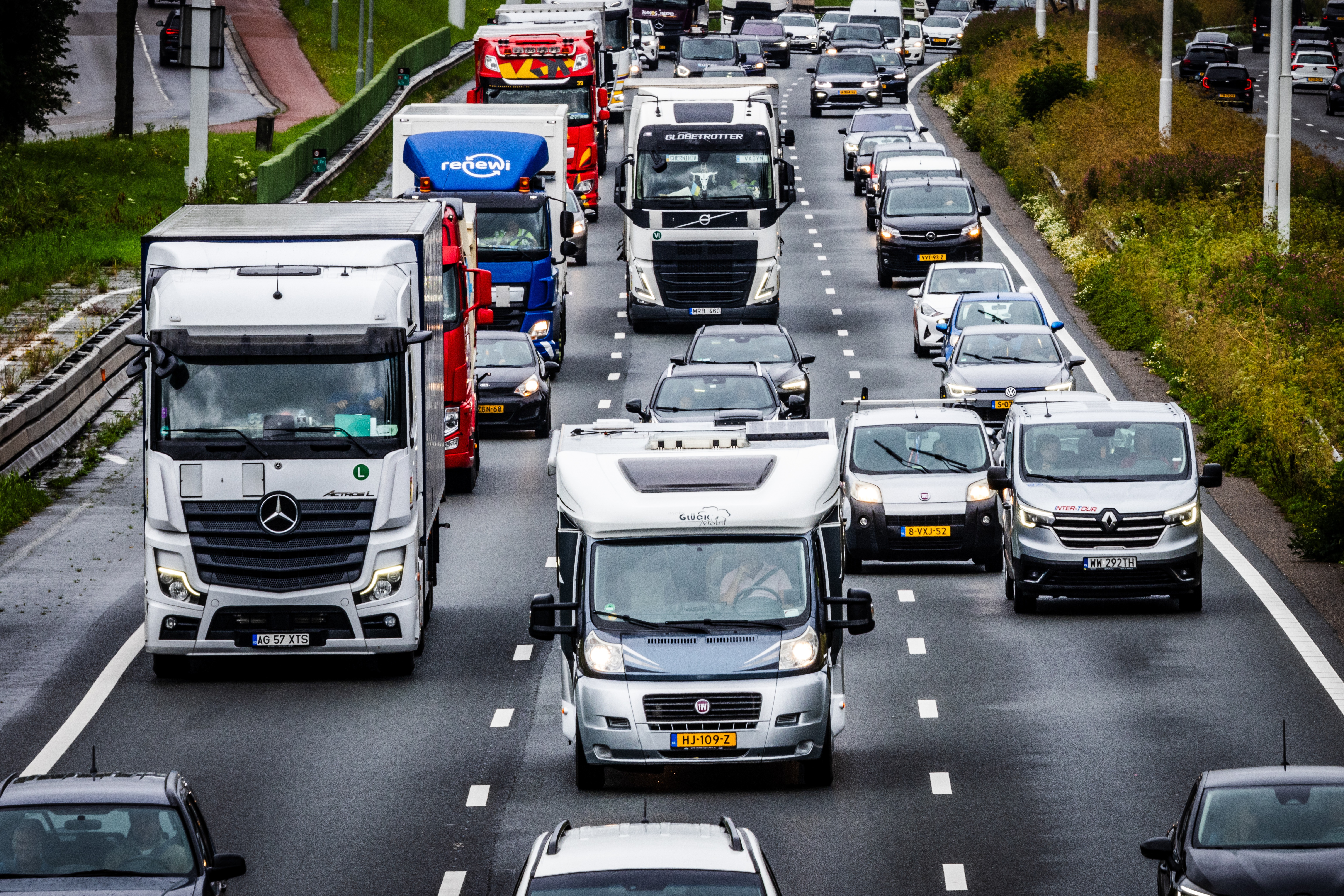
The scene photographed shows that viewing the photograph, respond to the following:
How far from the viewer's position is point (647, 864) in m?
10.3

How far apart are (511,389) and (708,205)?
309 inches

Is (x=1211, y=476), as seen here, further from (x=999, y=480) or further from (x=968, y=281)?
(x=968, y=281)

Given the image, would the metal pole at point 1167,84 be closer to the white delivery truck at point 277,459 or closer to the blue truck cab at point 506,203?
the blue truck cab at point 506,203

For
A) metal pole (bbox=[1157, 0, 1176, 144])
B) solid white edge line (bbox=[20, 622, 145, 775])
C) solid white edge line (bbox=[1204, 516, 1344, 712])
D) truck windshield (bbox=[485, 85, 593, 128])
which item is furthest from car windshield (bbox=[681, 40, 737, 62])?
solid white edge line (bbox=[20, 622, 145, 775])

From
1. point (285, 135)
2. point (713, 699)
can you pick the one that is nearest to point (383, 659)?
point (713, 699)

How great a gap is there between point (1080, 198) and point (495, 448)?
20.5 meters

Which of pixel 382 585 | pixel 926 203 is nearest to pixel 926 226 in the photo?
pixel 926 203

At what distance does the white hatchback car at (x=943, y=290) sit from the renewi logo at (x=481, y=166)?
7532mm

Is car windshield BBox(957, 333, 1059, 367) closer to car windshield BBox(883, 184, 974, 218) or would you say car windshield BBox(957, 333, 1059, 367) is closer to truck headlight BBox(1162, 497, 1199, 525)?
truck headlight BBox(1162, 497, 1199, 525)

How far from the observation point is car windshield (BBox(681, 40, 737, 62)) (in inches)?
2970

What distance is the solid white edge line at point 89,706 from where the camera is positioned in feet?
57.9

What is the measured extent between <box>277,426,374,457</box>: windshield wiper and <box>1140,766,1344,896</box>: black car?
9113 mm

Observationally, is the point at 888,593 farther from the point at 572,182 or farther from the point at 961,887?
the point at 572,182

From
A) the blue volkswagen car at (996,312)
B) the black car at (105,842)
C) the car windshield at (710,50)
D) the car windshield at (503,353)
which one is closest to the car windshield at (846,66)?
the car windshield at (710,50)
